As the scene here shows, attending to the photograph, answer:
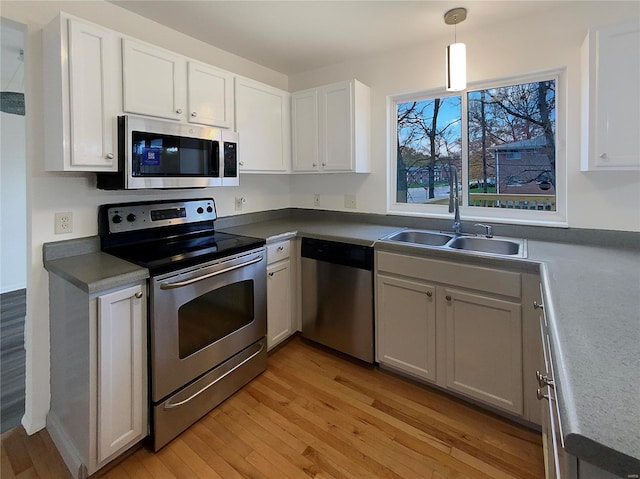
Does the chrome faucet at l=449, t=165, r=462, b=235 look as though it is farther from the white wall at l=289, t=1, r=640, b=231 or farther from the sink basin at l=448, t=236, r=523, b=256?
the white wall at l=289, t=1, r=640, b=231

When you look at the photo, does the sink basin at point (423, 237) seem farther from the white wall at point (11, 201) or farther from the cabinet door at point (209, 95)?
the white wall at point (11, 201)

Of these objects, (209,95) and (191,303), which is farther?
(209,95)

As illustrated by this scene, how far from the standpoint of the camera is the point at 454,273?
190 centimetres

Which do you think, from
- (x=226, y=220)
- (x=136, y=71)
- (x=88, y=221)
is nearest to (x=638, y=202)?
(x=226, y=220)

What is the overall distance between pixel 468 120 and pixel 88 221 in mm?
2615

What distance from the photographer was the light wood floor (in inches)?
60.6

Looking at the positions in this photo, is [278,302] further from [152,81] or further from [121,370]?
[152,81]

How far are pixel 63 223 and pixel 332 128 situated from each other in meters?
1.93

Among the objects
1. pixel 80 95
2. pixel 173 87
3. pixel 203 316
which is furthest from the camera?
pixel 173 87

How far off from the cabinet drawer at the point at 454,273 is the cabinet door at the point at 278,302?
75 cm

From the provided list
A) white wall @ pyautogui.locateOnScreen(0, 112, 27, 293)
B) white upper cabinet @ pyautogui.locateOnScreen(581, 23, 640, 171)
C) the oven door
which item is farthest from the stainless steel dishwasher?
white wall @ pyautogui.locateOnScreen(0, 112, 27, 293)

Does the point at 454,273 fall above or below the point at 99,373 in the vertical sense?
above

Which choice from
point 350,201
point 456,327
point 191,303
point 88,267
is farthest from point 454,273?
point 88,267

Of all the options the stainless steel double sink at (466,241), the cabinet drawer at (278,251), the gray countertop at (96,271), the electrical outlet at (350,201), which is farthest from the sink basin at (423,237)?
the gray countertop at (96,271)
